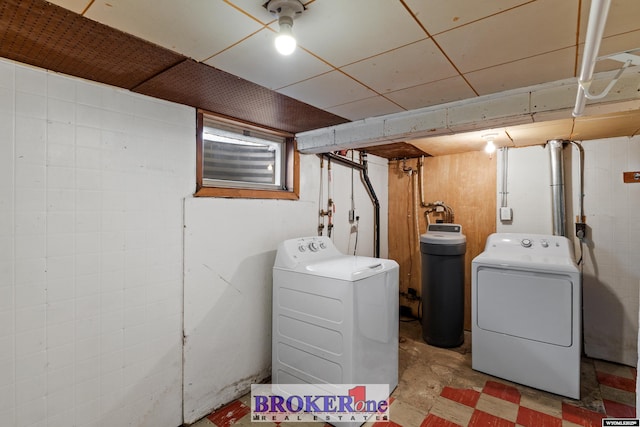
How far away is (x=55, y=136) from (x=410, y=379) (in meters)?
2.94

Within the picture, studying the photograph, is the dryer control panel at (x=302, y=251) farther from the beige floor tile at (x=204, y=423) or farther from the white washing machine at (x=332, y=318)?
the beige floor tile at (x=204, y=423)

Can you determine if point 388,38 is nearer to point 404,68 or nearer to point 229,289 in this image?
point 404,68

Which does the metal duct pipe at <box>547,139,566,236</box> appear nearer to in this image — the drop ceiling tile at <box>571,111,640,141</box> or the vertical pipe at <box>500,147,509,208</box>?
the drop ceiling tile at <box>571,111,640,141</box>

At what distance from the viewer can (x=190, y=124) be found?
2070mm

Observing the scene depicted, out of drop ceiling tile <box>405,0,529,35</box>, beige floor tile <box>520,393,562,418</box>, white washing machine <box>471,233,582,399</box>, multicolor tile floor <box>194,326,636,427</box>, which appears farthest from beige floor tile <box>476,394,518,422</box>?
drop ceiling tile <box>405,0,529,35</box>

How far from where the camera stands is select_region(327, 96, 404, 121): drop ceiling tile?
1.99 m

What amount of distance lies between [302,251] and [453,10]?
1.84 meters

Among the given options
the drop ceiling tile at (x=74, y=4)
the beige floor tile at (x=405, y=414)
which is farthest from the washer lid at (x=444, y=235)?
the drop ceiling tile at (x=74, y=4)

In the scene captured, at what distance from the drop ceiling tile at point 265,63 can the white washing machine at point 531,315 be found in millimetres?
2198

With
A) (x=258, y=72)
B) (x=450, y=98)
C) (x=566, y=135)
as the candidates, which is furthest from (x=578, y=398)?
(x=258, y=72)

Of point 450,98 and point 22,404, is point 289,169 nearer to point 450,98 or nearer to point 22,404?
point 450,98

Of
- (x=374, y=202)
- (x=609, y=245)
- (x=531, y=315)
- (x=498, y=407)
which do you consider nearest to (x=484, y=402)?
(x=498, y=407)

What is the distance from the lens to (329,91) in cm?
183

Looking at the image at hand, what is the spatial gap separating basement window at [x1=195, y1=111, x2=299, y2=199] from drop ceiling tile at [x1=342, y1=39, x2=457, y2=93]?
118cm
